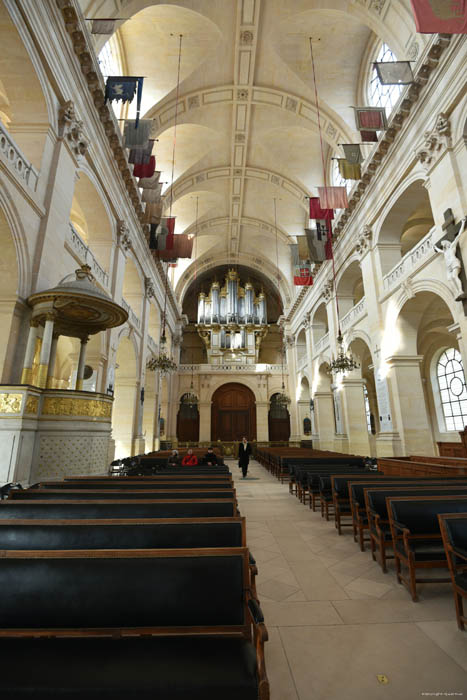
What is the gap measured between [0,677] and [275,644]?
1.74 m

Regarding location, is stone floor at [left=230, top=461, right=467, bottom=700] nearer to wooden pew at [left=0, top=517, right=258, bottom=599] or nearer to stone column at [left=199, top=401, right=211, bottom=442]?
wooden pew at [left=0, top=517, right=258, bottom=599]

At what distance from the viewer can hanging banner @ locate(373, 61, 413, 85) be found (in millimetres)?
Result: 8828

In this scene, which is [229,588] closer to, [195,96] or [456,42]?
[456,42]

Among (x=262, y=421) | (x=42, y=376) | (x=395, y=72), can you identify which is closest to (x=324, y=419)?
(x=262, y=421)

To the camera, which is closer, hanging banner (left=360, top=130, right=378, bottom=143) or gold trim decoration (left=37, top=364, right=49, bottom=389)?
gold trim decoration (left=37, top=364, right=49, bottom=389)

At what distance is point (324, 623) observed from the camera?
2.65 m

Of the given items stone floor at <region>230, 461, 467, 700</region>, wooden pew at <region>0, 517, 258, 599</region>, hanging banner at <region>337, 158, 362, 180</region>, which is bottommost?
stone floor at <region>230, 461, 467, 700</region>

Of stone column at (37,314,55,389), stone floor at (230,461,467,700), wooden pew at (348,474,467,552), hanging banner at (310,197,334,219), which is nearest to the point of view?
stone floor at (230,461,467,700)

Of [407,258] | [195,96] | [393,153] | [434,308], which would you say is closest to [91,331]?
[407,258]

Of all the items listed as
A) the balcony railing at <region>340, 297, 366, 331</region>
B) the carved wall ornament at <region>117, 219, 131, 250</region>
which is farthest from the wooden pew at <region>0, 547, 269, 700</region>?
the balcony railing at <region>340, 297, 366, 331</region>

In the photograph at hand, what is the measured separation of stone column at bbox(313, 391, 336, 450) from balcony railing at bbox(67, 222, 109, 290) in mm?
13648

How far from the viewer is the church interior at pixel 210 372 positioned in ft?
5.68

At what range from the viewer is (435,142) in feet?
28.9

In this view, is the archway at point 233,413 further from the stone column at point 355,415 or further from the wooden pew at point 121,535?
the wooden pew at point 121,535
